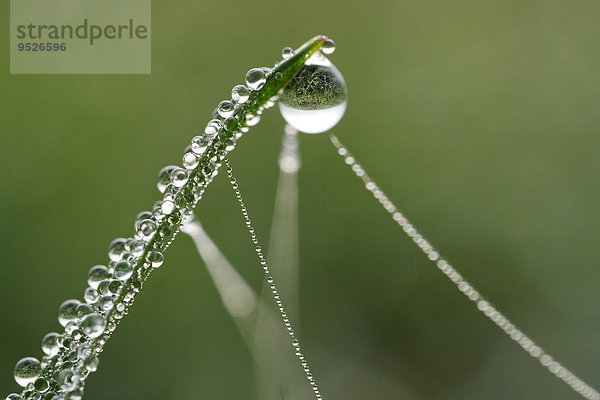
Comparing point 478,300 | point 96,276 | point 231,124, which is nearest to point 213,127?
point 231,124

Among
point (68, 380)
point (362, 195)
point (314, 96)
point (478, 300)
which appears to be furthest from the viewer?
point (362, 195)

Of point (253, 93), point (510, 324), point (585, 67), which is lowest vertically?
point (510, 324)

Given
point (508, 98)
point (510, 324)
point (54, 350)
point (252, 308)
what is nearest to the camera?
point (54, 350)

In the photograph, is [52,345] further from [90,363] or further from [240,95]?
[240,95]

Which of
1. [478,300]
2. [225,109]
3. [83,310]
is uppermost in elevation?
[225,109]

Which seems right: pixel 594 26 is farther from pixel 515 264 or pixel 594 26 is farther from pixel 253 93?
pixel 253 93

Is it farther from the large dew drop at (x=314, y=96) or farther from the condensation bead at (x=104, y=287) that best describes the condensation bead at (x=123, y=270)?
the large dew drop at (x=314, y=96)

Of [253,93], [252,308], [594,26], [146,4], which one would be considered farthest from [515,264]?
[253,93]
